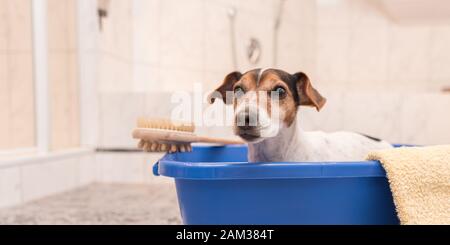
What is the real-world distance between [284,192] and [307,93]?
0.53ft

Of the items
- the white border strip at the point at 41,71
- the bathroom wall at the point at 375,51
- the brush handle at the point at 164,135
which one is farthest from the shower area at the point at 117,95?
the brush handle at the point at 164,135

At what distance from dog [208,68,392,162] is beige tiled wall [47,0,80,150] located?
3.19 ft

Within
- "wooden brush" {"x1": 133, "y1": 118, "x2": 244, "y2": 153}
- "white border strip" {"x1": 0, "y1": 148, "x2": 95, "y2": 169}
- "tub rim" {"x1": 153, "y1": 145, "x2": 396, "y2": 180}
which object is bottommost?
"white border strip" {"x1": 0, "y1": 148, "x2": 95, "y2": 169}

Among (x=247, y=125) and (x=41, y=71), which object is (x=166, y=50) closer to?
(x=41, y=71)

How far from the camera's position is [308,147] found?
0.77m

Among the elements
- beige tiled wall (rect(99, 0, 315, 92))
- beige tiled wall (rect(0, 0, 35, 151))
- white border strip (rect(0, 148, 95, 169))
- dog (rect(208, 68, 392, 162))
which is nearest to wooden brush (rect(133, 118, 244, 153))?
dog (rect(208, 68, 392, 162))

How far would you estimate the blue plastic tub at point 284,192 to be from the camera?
1.98ft

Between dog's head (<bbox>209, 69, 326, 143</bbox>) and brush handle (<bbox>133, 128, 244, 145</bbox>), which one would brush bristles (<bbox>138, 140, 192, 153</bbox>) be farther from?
dog's head (<bbox>209, 69, 326, 143</bbox>)

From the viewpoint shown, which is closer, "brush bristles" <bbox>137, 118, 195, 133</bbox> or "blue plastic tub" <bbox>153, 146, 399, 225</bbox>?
"blue plastic tub" <bbox>153, 146, 399, 225</bbox>

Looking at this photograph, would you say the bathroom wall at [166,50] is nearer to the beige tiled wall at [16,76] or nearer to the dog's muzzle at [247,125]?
the beige tiled wall at [16,76]

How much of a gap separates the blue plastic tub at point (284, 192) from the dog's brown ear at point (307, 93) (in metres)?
0.11

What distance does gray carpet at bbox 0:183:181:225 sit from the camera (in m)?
1.07

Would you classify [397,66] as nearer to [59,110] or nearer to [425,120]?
[425,120]

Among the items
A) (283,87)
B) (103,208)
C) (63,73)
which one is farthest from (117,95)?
(283,87)
